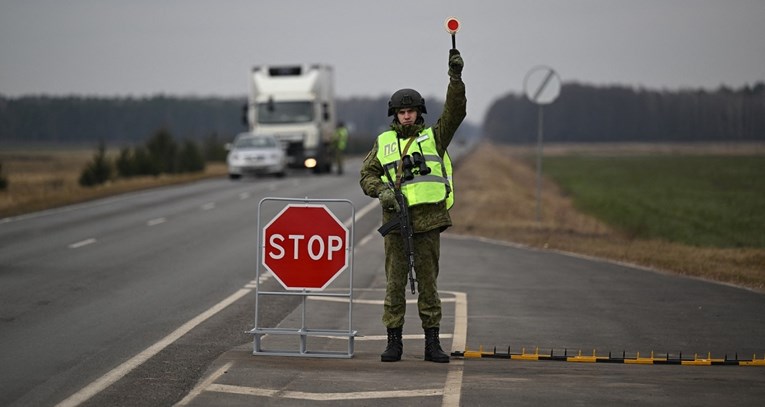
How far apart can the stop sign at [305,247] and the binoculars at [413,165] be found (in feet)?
2.47

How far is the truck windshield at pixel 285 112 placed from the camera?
46.2m

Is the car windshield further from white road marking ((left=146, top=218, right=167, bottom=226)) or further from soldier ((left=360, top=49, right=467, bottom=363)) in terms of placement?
soldier ((left=360, top=49, right=467, bottom=363))

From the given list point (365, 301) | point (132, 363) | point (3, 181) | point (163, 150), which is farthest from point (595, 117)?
point (132, 363)

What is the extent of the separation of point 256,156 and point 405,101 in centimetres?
3578

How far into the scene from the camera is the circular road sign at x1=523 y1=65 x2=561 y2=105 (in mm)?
22703

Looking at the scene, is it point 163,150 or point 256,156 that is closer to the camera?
point 256,156

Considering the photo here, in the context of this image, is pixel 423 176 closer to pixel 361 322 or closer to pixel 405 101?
pixel 405 101

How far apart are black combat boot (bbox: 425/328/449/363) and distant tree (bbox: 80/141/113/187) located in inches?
1292

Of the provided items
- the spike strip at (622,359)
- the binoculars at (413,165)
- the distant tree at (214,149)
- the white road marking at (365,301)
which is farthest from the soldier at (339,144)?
the binoculars at (413,165)

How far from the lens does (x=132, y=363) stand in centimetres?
912

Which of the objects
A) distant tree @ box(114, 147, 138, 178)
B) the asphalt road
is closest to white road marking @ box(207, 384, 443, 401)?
the asphalt road

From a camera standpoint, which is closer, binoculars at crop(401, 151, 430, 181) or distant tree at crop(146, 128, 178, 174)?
binoculars at crop(401, 151, 430, 181)

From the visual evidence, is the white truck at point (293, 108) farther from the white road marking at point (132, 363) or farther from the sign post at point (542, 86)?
the white road marking at point (132, 363)

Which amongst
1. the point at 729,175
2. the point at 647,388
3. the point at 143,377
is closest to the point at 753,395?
the point at 647,388
